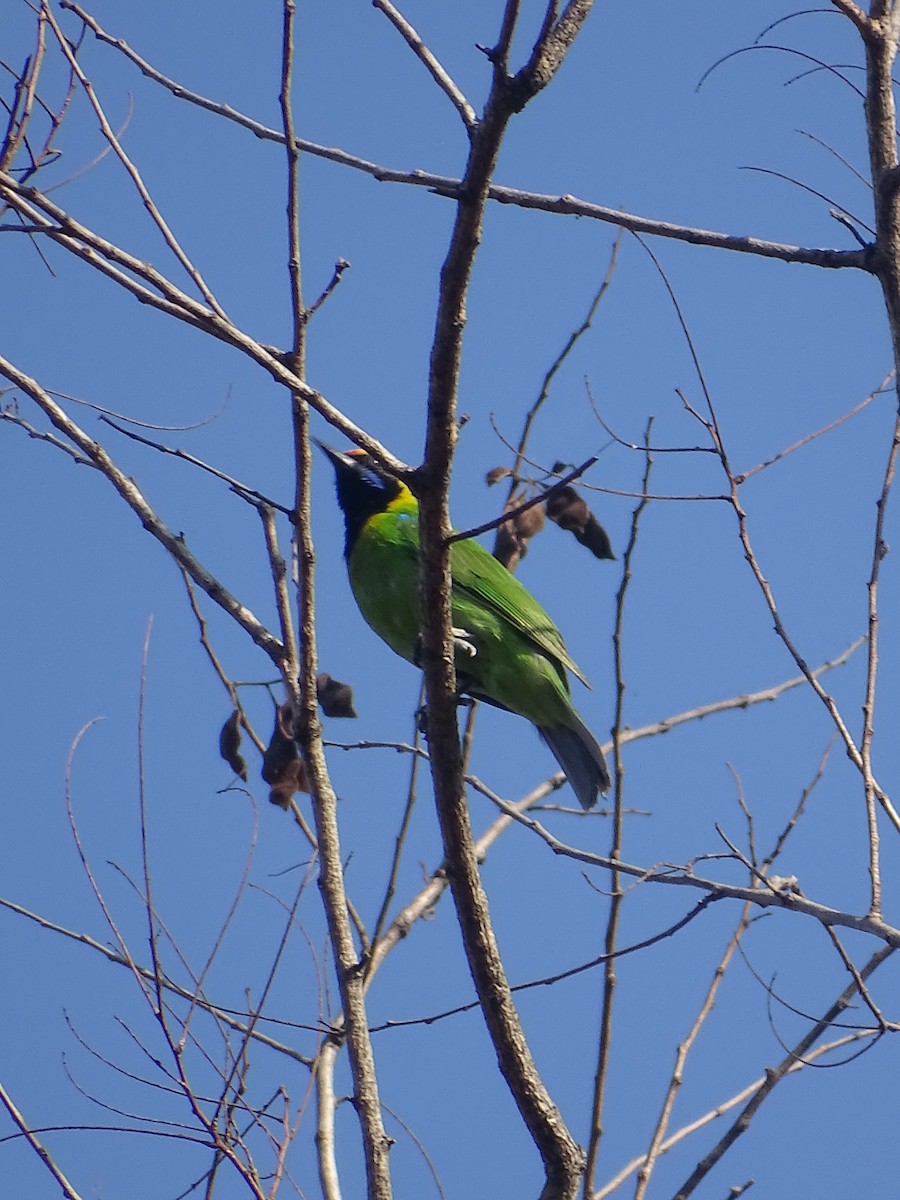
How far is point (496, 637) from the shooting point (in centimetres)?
462

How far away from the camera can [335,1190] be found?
2.71 meters

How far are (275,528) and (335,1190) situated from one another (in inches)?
60.6

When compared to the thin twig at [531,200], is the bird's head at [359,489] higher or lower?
higher

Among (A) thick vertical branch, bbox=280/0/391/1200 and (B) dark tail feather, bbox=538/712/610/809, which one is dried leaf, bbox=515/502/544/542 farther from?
(A) thick vertical branch, bbox=280/0/391/1200

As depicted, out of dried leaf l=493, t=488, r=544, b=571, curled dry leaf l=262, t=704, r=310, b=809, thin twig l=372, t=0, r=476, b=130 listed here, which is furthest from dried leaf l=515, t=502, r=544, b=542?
thin twig l=372, t=0, r=476, b=130

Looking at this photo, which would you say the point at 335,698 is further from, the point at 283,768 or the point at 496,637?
the point at 496,637

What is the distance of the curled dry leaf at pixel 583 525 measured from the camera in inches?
153

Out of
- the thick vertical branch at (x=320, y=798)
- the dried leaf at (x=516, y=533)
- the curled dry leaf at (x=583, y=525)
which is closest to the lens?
the thick vertical branch at (x=320, y=798)

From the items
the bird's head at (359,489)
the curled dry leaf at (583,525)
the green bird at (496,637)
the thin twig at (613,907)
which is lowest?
the thin twig at (613,907)

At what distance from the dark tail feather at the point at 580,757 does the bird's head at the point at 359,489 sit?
1.19 m

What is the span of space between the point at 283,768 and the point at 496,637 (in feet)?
4.66

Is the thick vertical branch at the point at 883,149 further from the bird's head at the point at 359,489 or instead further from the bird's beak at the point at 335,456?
the bird's beak at the point at 335,456

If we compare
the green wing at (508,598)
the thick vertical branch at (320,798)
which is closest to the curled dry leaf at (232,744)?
the thick vertical branch at (320,798)

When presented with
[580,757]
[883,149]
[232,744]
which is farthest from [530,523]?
[883,149]
